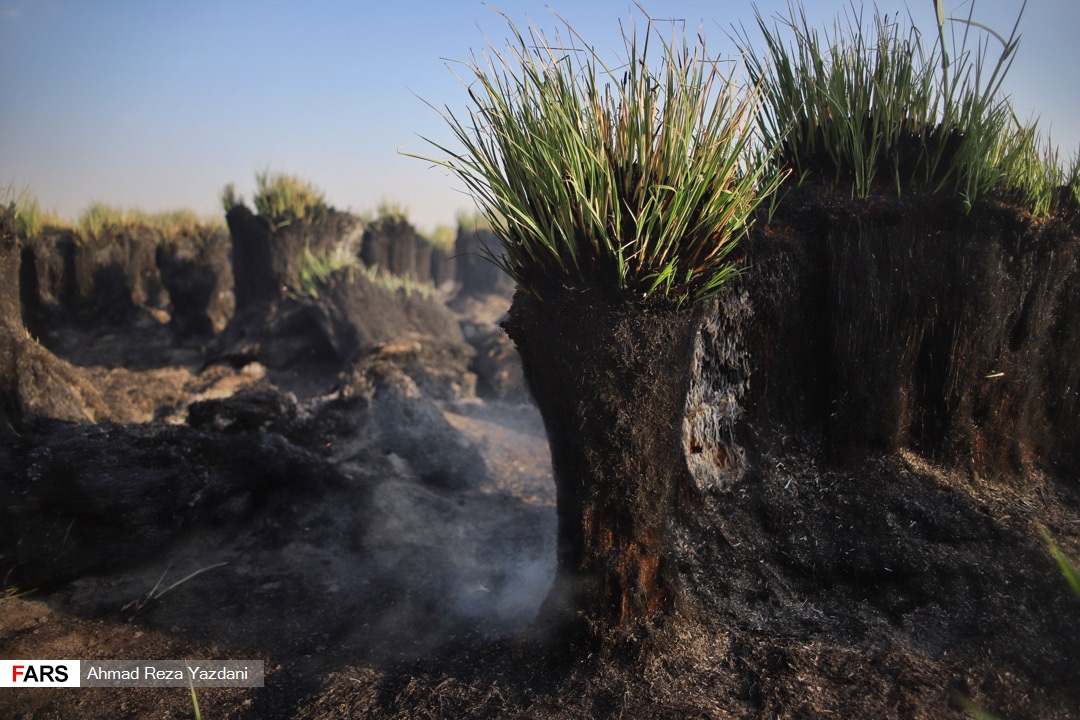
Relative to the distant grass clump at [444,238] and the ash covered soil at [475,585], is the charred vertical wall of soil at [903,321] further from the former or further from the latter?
the distant grass clump at [444,238]

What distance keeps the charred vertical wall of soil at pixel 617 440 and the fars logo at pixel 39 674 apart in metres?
1.85

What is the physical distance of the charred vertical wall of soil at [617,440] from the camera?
247 cm

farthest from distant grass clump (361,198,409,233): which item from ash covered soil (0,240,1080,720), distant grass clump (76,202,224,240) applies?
ash covered soil (0,240,1080,720)

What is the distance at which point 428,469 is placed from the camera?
207 inches

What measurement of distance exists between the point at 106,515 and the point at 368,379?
10.5ft

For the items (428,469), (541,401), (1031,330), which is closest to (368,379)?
(428,469)

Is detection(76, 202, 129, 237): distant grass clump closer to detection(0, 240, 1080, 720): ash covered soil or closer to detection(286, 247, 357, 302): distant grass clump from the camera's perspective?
detection(286, 247, 357, 302): distant grass clump

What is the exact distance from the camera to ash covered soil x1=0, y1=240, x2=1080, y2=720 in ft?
7.57

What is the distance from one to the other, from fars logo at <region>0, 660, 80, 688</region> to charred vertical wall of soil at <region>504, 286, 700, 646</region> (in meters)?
1.85

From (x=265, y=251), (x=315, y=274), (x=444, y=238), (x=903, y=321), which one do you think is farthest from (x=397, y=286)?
(x=444, y=238)

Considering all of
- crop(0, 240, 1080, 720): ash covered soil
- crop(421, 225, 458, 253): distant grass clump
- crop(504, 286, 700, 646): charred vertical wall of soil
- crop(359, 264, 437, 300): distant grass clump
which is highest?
crop(421, 225, 458, 253): distant grass clump

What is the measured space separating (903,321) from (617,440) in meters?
1.38

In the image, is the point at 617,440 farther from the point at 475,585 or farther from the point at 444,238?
the point at 444,238

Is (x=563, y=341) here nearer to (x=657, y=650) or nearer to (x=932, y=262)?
(x=657, y=650)
